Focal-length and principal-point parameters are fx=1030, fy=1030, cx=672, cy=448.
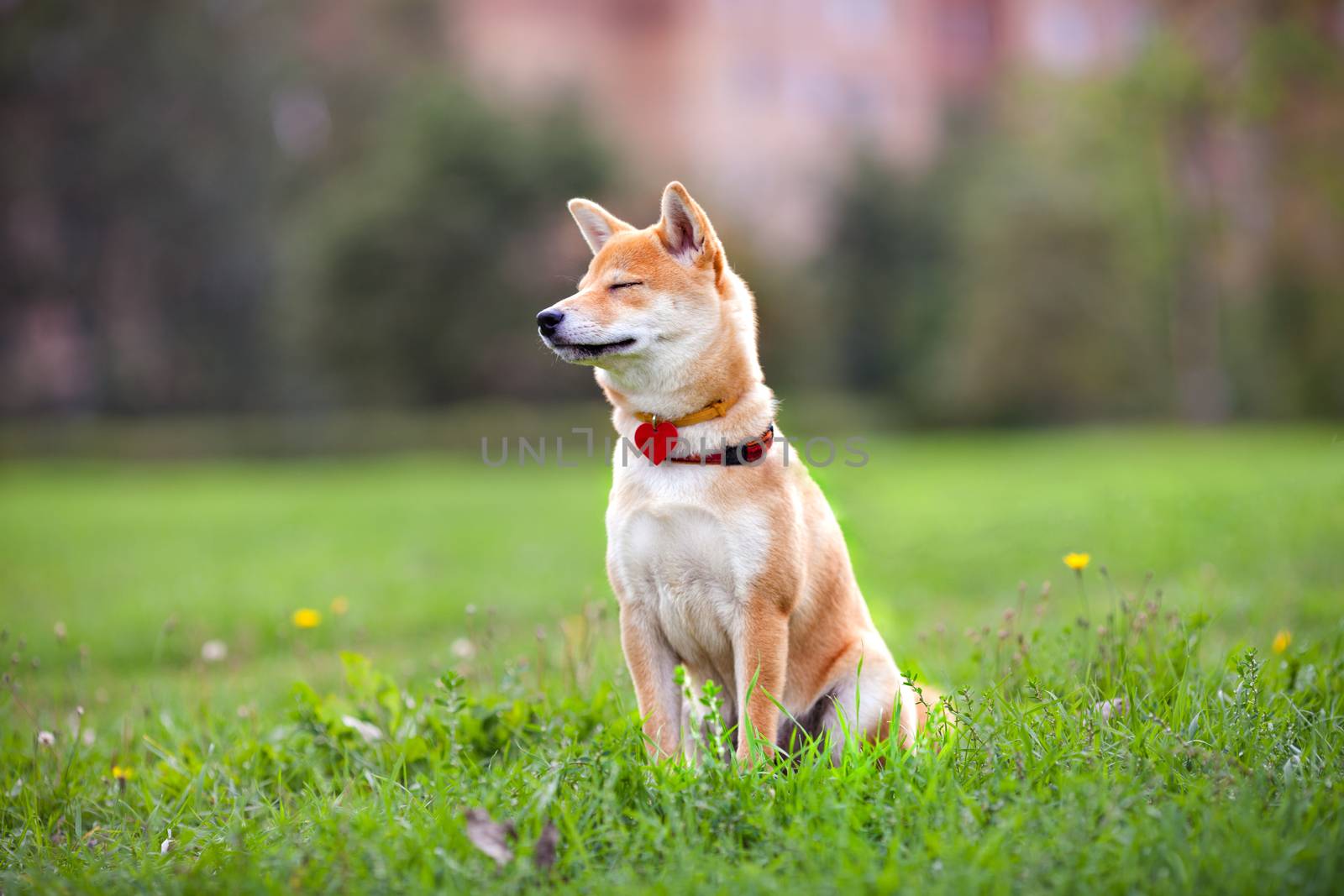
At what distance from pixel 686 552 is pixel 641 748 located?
2.00ft

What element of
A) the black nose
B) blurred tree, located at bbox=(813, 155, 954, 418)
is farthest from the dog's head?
blurred tree, located at bbox=(813, 155, 954, 418)

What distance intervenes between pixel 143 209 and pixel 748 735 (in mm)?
29176

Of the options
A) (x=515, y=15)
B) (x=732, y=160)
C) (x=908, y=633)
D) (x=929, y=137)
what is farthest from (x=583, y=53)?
(x=908, y=633)

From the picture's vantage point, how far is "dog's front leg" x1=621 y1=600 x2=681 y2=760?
3086 millimetres

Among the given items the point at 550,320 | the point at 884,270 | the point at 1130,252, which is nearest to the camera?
the point at 550,320

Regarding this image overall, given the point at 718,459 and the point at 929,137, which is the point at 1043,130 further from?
the point at 718,459

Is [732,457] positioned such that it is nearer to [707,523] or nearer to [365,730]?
[707,523]

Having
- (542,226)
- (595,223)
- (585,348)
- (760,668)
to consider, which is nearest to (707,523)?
(760,668)

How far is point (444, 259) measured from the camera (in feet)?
78.1

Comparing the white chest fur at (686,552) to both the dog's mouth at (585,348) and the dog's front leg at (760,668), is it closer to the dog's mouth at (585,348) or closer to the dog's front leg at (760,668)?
the dog's front leg at (760,668)

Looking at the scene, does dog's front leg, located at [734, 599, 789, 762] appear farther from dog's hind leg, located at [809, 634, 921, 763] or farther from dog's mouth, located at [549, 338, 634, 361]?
dog's mouth, located at [549, 338, 634, 361]

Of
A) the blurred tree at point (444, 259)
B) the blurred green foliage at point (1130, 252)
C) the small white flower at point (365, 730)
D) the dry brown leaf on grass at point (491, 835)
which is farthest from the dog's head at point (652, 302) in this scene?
the blurred green foliage at point (1130, 252)

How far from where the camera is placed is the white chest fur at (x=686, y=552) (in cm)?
296

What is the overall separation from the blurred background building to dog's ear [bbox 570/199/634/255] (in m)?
16.3
